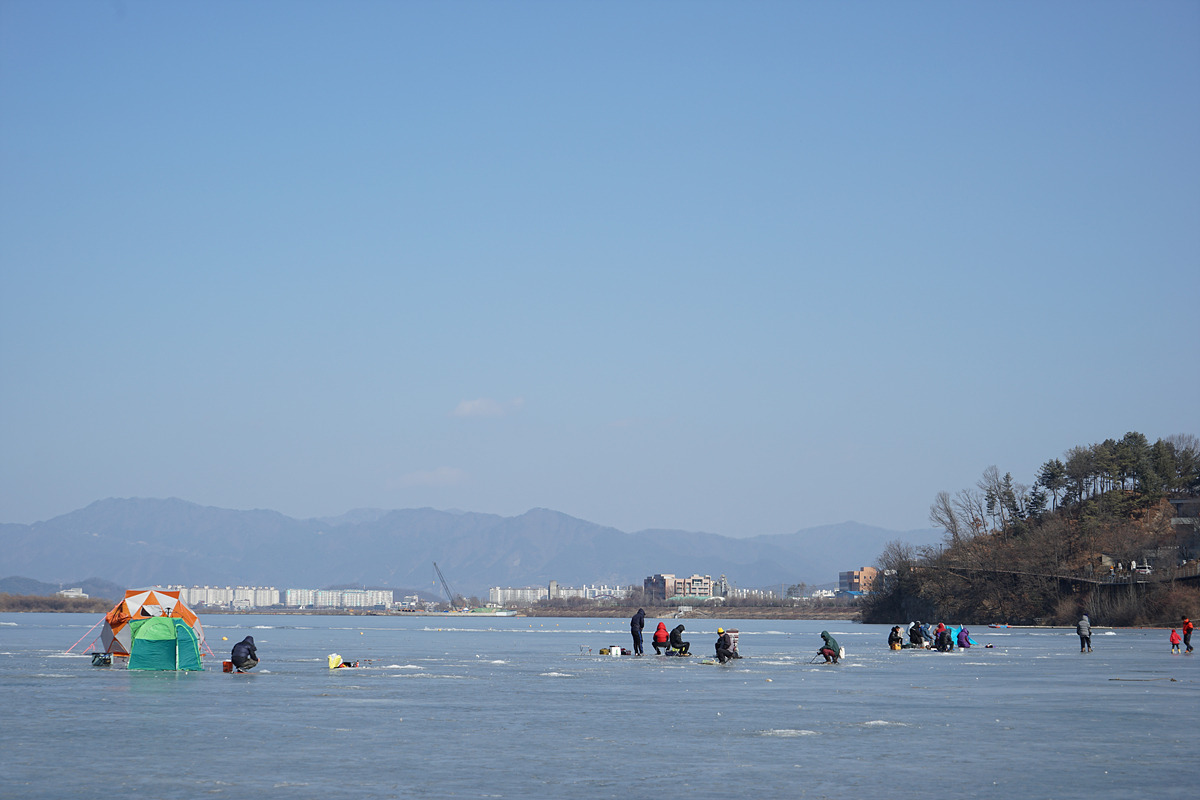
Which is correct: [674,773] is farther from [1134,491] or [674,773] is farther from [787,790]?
[1134,491]

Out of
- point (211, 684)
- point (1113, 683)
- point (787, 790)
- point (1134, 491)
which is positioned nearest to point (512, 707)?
point (211, 684)

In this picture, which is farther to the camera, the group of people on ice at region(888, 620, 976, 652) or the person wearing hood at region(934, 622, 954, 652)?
the group of people on ice at region(888, 620, 976, 652)

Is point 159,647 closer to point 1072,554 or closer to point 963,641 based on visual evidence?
point 963,641

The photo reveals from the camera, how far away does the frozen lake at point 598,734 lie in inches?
608

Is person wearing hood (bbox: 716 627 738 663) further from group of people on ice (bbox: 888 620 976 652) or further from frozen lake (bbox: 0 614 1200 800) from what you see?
group of people on ice (bbox: 888 620 976 652)

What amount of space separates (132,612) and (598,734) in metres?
24.6

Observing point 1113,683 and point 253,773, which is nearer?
point 253,773

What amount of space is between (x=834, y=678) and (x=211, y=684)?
18369 millimetres

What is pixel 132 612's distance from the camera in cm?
3969


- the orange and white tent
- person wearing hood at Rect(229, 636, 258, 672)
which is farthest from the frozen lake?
the orange and white tent

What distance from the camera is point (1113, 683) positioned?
33.2m

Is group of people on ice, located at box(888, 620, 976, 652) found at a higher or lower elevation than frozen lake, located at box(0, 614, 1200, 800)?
lower

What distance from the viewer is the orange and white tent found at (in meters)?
39.7

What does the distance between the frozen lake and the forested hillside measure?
272 ft
